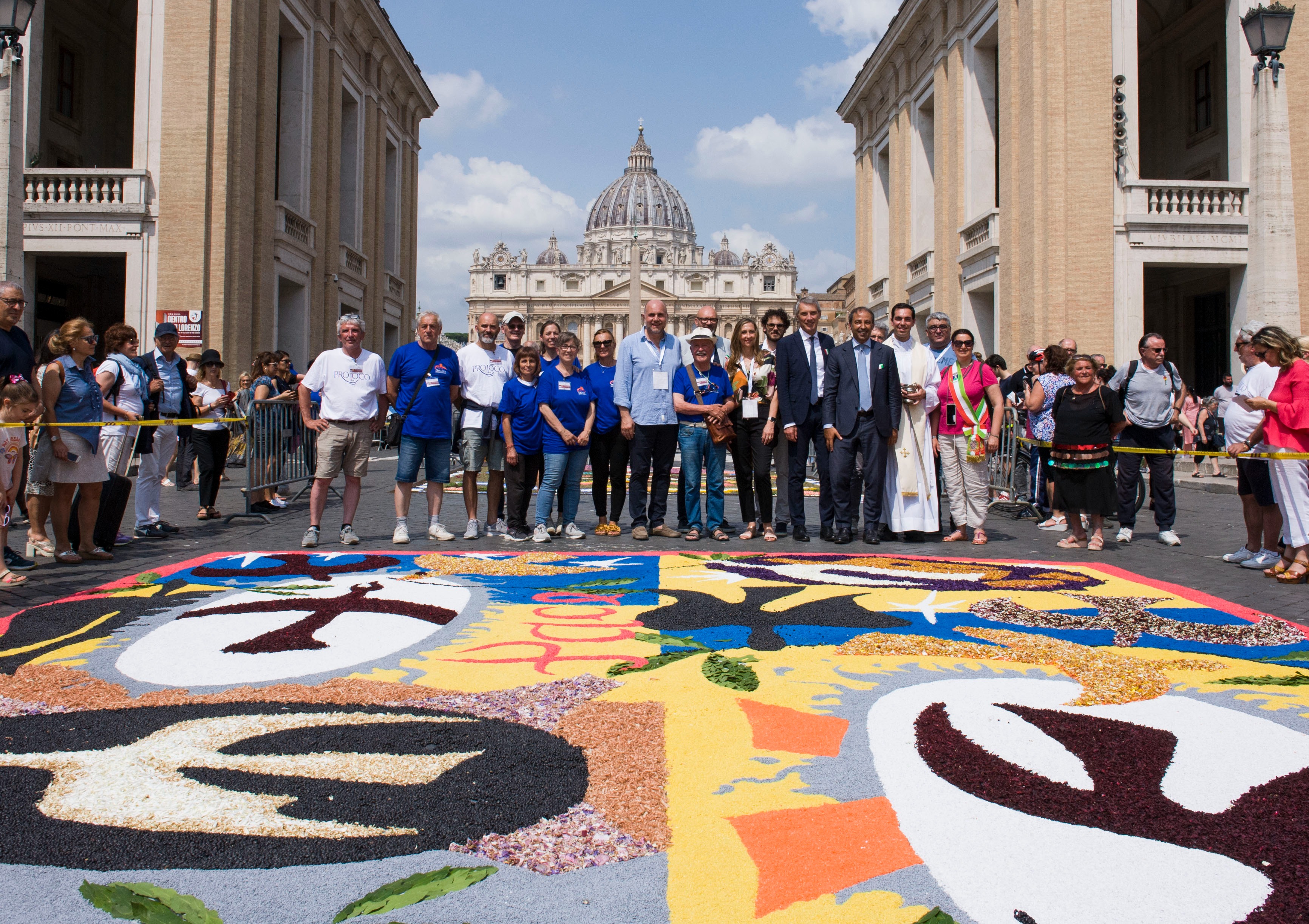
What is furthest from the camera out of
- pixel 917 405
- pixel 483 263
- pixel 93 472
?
pixel 483 263

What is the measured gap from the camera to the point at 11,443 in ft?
18.5

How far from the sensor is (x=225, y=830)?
2248 mm

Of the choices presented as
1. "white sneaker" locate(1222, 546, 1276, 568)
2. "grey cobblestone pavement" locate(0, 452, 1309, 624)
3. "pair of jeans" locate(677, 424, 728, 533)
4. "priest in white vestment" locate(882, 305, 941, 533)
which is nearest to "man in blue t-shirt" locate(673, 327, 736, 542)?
"pair of jeans" locate(677, 424, 728, 533)

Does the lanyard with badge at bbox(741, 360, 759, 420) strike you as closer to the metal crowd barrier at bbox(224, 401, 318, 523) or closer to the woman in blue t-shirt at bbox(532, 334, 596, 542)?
the woman in blue t-shirt at bbox(532, 334, 596, 542)

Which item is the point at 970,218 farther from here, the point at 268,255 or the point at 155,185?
the point at 155,185

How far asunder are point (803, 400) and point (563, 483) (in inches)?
80.3

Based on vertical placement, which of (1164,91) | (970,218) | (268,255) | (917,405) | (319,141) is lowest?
(917,405)

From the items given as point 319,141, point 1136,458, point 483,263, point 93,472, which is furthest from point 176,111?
point 483,263

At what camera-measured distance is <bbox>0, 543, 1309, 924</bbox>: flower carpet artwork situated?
2002 millimetres

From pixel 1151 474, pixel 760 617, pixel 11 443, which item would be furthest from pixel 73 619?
pixel 1151 474

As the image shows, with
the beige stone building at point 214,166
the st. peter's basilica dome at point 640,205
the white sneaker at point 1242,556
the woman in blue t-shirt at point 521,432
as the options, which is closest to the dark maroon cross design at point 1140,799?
the white sneaker at point 1242,556

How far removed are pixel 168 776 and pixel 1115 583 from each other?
5201mm

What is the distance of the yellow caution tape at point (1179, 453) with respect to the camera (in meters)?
5.92

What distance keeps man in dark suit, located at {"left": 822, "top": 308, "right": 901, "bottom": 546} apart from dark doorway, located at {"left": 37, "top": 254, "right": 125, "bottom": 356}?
1553 centimetres
